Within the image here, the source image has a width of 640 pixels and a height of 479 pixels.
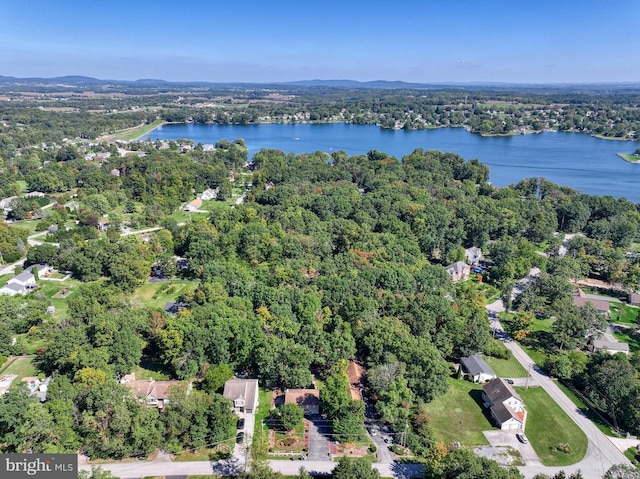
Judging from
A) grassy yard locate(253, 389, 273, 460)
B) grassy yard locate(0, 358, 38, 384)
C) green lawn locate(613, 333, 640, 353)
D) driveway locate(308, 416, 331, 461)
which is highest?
grassy yard locate(0, 358, 38, 384)

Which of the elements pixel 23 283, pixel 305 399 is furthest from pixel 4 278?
pixel 305 399

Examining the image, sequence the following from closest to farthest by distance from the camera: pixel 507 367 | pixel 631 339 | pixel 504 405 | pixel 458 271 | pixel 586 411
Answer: pixel 504 405 → pixel 586 411 → pixel 507 367 → pixel 631 339 → pixel 458 271

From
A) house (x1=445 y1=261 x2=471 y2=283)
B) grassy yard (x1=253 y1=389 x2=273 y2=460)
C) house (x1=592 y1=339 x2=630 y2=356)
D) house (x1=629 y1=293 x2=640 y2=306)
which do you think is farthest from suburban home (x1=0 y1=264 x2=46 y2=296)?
house (x1=629 y1=293 x2=640 y2=306)

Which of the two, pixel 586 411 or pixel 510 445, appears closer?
pixel 510 445

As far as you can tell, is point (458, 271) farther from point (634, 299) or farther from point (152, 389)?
point (152, 389)

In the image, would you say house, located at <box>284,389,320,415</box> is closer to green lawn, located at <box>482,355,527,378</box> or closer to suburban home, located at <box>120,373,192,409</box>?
suburban home, located at <box>120,373,192,409</box>

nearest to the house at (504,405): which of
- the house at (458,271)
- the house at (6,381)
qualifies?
the house at (458,271)
